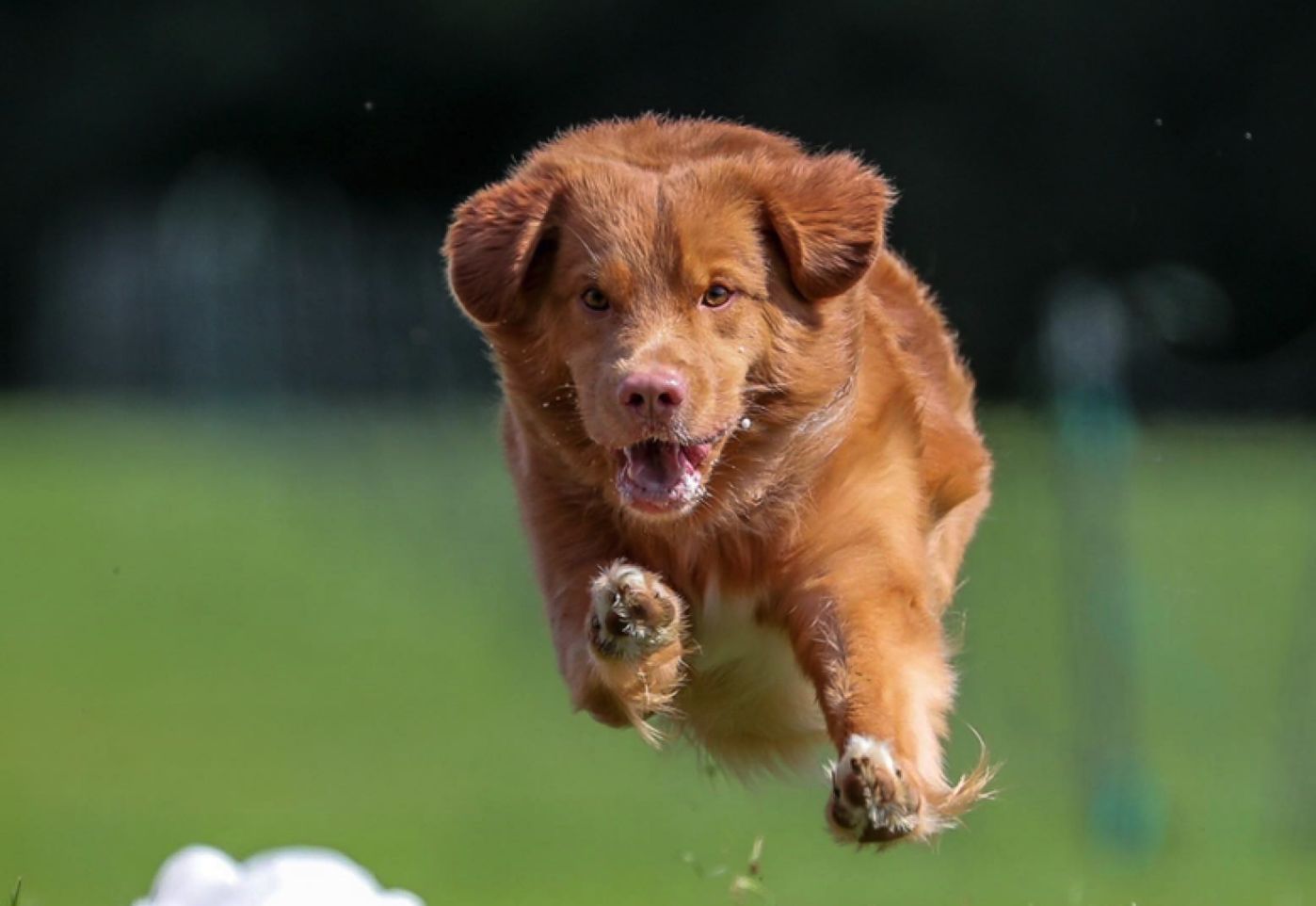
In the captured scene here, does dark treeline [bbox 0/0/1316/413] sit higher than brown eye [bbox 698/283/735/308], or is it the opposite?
brown eye [bbox 698/283/735/308]

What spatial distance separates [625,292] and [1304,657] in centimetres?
831

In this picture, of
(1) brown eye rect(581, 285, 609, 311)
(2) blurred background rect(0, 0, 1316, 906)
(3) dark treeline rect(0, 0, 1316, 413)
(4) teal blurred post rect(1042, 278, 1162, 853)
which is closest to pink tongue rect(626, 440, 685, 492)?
(1) brown eye rect(581, 285, 609, 311)

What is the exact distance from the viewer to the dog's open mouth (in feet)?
17.2

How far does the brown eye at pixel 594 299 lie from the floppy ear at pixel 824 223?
17.9 inches

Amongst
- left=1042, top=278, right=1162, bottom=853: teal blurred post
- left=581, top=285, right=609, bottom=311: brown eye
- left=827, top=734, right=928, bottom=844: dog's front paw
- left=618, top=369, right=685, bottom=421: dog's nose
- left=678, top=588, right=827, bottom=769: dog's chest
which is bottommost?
left=1042, top=278, right=1162, bottom=853: teal blurred post

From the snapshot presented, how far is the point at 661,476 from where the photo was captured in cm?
525

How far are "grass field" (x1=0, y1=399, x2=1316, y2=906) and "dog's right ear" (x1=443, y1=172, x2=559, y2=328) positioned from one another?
280 centimetres

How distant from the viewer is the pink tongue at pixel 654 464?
17.2ft

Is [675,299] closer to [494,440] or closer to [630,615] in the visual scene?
[630,615]

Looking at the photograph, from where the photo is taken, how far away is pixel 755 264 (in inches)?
213

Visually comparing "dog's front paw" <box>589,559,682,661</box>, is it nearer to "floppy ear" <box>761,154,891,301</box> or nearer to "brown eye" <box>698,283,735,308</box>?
"brown eye" <box>698,283,735,308</box>

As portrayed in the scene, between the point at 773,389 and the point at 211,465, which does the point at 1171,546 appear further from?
the point at 773,389

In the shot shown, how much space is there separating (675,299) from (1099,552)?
343 inches

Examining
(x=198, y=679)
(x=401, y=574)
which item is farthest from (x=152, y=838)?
(x=401, y=574)
